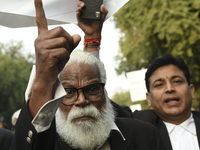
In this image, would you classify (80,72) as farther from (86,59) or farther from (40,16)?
(40,16)

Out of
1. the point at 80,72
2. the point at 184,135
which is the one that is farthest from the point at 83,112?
the point at 184,135

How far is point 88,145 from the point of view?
8.22ft

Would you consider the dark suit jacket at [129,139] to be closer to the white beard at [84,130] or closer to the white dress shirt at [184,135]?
the white beard at [84,130]

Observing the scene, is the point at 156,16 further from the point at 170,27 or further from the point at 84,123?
the point at 84,123

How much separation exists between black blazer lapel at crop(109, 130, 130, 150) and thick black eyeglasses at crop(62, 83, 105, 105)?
0.37 meters

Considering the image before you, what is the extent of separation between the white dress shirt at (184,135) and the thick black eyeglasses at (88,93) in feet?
3.37

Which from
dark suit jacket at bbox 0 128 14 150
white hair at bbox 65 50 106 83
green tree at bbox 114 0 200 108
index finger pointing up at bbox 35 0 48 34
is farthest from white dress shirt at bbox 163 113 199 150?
green tree at bbox 114 0 200 108

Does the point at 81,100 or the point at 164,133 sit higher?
the point at 81,100

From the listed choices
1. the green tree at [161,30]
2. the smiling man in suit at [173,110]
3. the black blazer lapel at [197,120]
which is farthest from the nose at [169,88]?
the green tree at [161,30]

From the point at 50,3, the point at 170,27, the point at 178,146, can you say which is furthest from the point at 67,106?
the point at 170,27

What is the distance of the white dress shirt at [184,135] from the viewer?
3.06m

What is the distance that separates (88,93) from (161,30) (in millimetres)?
9842

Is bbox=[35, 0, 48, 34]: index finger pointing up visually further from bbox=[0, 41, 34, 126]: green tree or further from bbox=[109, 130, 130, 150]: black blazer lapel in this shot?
bbox=[0, 41, 34, 126]: green tree

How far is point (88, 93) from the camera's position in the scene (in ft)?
8.32
